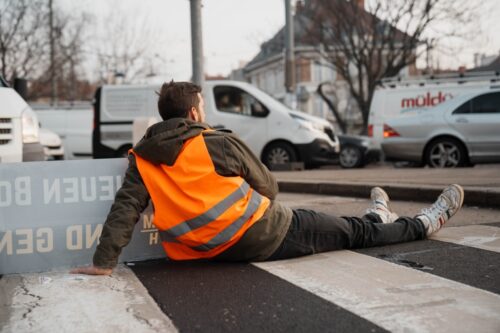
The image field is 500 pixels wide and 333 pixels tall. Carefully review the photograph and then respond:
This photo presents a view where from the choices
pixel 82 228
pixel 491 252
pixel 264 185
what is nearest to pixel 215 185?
pixel 264 185

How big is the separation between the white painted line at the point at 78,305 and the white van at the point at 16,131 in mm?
3689

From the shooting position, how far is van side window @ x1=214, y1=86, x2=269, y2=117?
13.7 meters

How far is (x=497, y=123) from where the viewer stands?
40.3ft

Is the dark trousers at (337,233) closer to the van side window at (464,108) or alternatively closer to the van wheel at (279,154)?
the van side window at (464,108)

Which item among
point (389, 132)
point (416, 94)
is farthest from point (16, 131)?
point (416, 94)

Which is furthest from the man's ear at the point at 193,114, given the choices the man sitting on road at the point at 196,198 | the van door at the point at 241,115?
the van door at the point at 241,115

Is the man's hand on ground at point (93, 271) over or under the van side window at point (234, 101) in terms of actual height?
under

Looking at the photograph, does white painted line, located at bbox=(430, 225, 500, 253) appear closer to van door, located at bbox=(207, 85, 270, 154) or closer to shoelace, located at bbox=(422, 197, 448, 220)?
shoelace, located at bbox=(422, 197, 448, 220)

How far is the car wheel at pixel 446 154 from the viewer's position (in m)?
12.5

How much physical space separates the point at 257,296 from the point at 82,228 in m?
1.49

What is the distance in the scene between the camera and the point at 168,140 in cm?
371

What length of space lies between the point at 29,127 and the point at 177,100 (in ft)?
14.6

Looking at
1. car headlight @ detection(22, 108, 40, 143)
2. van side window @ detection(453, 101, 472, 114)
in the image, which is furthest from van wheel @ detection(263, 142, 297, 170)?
car headlight @ detection(22, 108, 40, 143)

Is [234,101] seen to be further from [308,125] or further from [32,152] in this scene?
[32,152]
